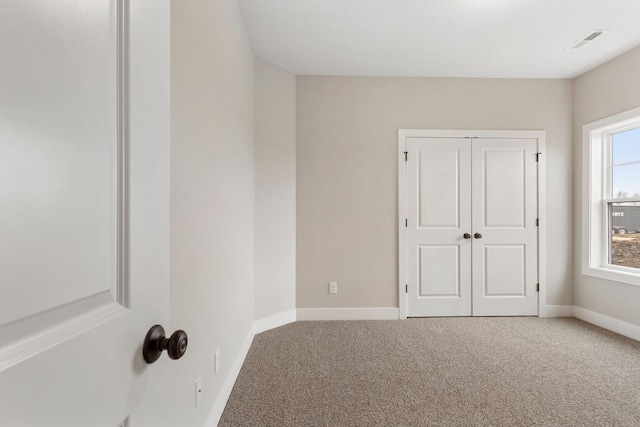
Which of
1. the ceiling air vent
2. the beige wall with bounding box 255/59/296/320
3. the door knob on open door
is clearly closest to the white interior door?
the door knob on open door

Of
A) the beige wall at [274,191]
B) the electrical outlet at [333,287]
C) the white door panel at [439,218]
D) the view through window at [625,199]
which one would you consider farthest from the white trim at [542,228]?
the beige wall at [274,191]

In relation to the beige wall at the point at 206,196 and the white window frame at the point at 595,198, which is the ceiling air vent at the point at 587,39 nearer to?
the white window frame at the point at 595,198

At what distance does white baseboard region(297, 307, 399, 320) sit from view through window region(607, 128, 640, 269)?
2.39 metres

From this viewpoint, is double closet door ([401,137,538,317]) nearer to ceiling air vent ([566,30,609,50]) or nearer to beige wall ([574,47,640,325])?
beige wall ([574,47,640,325])

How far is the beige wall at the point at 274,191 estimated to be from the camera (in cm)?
312

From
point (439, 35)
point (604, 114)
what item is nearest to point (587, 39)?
point (604, 114)

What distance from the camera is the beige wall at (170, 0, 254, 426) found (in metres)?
1.26

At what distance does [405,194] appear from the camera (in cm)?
350

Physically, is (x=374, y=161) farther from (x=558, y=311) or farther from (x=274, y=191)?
(x=558, y=311)

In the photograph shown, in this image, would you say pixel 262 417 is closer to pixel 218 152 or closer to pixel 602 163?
pixel 218 152

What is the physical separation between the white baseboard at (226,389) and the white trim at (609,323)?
3566 mm

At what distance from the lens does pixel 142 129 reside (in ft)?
1.73

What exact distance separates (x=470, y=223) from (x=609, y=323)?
63.9 inches

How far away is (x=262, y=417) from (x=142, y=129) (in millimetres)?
1819
